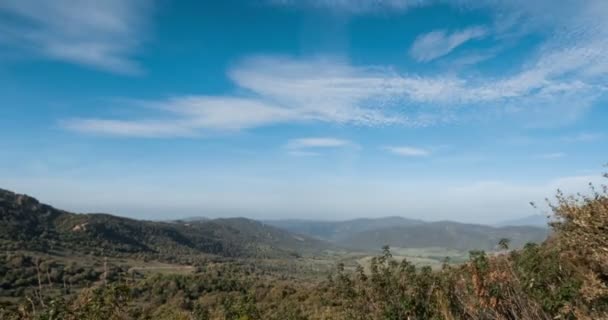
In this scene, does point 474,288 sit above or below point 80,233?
above

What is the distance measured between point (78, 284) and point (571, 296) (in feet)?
155

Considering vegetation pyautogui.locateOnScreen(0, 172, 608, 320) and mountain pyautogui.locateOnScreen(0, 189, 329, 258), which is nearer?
vegetation pyautogui.locateOnScreen(0, 172, 608, 320)

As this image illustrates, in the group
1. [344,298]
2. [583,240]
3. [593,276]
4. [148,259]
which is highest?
[583,240]

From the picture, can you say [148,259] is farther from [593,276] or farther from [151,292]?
[593,276]

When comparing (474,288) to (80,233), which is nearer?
(474,288)

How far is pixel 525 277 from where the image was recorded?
384 inches

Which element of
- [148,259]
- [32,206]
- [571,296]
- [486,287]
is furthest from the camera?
[32,206]

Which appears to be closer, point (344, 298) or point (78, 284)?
point (344, 298)

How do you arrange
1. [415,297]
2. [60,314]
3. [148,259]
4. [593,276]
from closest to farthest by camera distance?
[593,276] < [60,314] < [415,297] < [148,259]

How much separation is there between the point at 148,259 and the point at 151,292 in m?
41.0

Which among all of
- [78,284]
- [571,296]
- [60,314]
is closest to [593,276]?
[571,296]

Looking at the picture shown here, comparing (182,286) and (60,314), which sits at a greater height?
(60,314)

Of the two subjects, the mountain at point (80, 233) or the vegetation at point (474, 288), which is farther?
the mountain at point (80, 233)

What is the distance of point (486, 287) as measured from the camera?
26.4 feet
